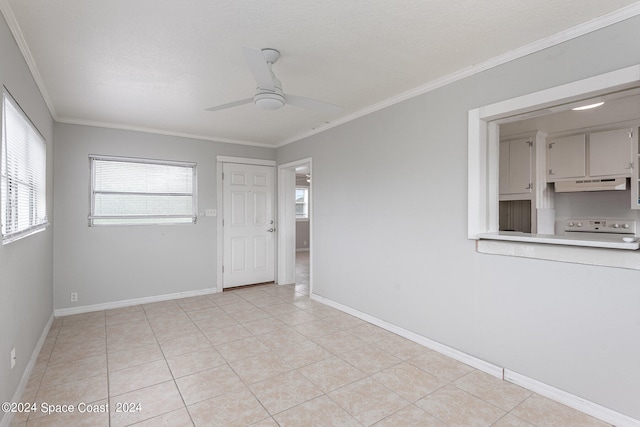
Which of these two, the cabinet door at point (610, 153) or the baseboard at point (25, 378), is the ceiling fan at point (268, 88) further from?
the cabinet door at point (610, 153)

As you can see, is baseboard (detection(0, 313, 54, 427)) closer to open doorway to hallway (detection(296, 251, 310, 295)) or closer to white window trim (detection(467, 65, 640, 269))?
open doorway to hallway (detection(296, 251, 310, 295))

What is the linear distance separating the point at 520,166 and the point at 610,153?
883mm

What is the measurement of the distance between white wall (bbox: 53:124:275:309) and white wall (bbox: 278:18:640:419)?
1.89 meters

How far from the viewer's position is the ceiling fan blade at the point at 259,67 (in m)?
1.73

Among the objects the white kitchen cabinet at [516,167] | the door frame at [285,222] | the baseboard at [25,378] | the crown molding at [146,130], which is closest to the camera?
the baseboard at [25,378]

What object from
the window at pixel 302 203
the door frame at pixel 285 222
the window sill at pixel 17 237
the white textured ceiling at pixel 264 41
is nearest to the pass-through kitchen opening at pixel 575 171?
the white textured ceiling at pixel 264 41

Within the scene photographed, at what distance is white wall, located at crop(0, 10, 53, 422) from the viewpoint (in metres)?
1.87

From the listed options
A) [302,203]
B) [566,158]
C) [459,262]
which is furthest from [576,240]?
[302,203]

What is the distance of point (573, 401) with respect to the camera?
2.06 meters

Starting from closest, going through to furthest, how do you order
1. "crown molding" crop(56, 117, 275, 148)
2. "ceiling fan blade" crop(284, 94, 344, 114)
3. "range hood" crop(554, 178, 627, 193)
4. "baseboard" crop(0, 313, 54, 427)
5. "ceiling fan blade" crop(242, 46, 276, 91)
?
"ceiling fan blade" crop(242, 46, 276, 91) < "baseboard" crop(0, 313, 54, 427) < "ceiling fan blade" crop(284, 94, 344, 114) < "range hood" crop(554, 178, 627, 193) < "crown molding" crop(56, 117, 275, 148)

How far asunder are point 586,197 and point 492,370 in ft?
9.63

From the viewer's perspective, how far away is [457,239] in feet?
8.95

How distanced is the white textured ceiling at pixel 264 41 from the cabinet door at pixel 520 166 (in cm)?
209

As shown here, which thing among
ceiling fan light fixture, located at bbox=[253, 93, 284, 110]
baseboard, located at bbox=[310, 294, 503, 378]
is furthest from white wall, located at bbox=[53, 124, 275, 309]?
ceiling fan light fixture, located at bbox=[253, 93, 284, 110]
